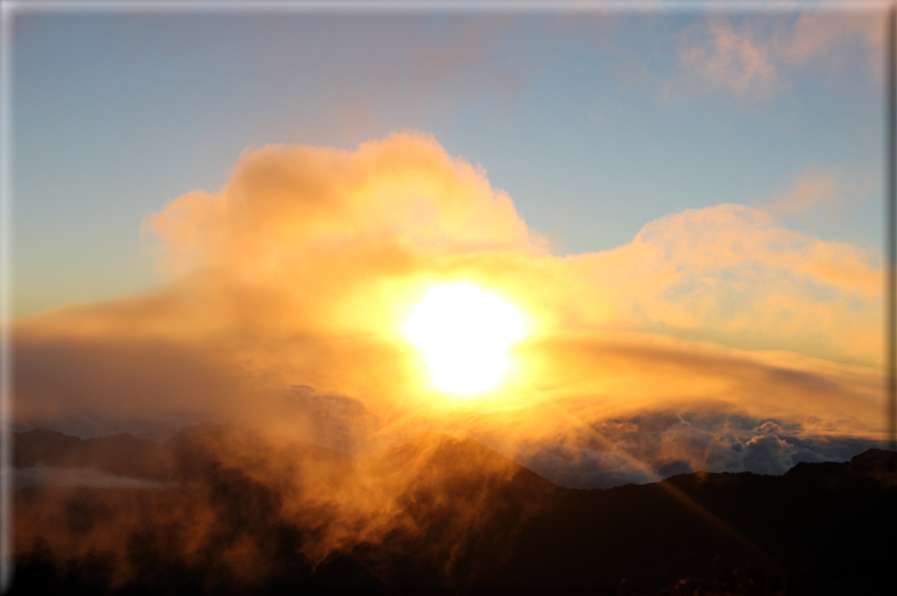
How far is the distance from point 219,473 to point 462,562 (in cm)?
1668

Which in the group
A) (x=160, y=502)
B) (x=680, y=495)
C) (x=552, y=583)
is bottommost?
(x=552, y=583)

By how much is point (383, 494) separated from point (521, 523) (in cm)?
925

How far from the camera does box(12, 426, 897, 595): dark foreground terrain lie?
81.2 feet

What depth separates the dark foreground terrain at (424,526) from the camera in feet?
81.2

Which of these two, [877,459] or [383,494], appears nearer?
[383,494]

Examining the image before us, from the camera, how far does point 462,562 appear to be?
29.3 m

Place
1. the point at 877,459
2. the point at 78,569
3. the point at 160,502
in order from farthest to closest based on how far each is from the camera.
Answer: the point at 877,459 < the point at 160,502 < the point at 78,569

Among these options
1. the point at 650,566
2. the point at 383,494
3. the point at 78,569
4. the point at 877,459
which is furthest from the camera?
the point at 877,459

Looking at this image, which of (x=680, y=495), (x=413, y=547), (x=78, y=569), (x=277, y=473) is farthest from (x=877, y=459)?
Result: (x=78, y=569)

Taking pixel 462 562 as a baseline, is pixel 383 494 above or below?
above

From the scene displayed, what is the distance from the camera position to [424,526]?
3088 cm

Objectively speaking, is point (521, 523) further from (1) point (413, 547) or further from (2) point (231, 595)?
(2) point (231, 595)

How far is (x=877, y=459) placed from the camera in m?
34.9

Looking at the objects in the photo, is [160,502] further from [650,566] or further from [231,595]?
[650,566]
